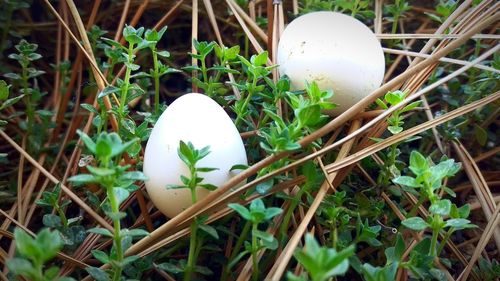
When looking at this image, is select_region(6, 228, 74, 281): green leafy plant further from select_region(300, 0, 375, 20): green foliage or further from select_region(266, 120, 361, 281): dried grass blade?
select_region(300, 0, 375, 20): green foliage

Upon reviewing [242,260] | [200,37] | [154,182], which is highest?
[200,37]

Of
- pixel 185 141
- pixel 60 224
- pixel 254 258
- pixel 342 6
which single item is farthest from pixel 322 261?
pixel 342 6

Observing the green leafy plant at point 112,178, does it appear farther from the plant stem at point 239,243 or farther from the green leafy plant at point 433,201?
the green leafy plant at point 433,201

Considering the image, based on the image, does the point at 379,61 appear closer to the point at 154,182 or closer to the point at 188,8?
the point at 154,182

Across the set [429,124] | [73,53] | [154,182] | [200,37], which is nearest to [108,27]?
[73,53]

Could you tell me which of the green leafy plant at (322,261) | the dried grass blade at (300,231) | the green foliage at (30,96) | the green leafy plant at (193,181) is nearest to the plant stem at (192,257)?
the green leafy plant at (193,181)

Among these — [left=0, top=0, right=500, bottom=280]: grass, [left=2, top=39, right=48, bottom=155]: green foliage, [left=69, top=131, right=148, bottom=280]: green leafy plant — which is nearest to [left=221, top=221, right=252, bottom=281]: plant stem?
[left=0, top=0, right=500, bottom=280]: grass
